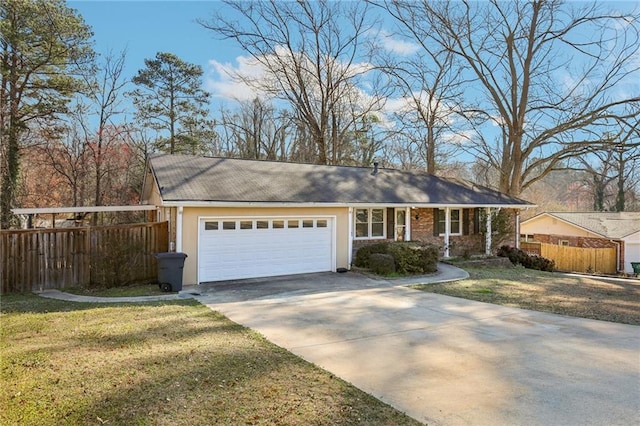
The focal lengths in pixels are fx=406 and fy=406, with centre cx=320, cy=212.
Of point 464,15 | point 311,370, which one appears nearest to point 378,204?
point 311,370

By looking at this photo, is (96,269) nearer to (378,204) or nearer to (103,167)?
(378,204)

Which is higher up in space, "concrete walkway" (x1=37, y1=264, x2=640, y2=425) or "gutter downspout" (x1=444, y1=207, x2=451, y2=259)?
"gutter downspout" (x1=444, y1=207, x2=451, y2=259)

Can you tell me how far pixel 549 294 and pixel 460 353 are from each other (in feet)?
20.4

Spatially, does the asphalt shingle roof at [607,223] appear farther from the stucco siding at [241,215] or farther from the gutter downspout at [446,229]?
the stucco siding at [241,215]

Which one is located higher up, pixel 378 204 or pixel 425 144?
pixel 425 144

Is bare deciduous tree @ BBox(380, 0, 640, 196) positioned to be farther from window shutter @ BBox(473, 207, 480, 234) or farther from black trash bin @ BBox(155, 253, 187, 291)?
black trash bin @ BBox(155, 253, 187, 291)

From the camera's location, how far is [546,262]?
60.5 feet

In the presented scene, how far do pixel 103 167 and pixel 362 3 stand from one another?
18.2m

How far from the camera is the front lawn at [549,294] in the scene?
8234mm

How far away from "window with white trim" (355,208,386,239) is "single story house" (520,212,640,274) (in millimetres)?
18401

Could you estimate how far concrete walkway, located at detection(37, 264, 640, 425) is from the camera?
154 inches

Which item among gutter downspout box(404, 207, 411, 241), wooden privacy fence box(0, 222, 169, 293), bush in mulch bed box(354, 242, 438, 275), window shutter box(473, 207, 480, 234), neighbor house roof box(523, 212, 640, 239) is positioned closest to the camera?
wooden privacy fence box(0, 222, 169, 293)

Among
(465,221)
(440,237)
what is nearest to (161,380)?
(440,237)

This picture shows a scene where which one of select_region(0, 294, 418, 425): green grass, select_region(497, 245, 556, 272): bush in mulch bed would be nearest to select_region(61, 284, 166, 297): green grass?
select_region(0, 294, 418, 425): green grass
